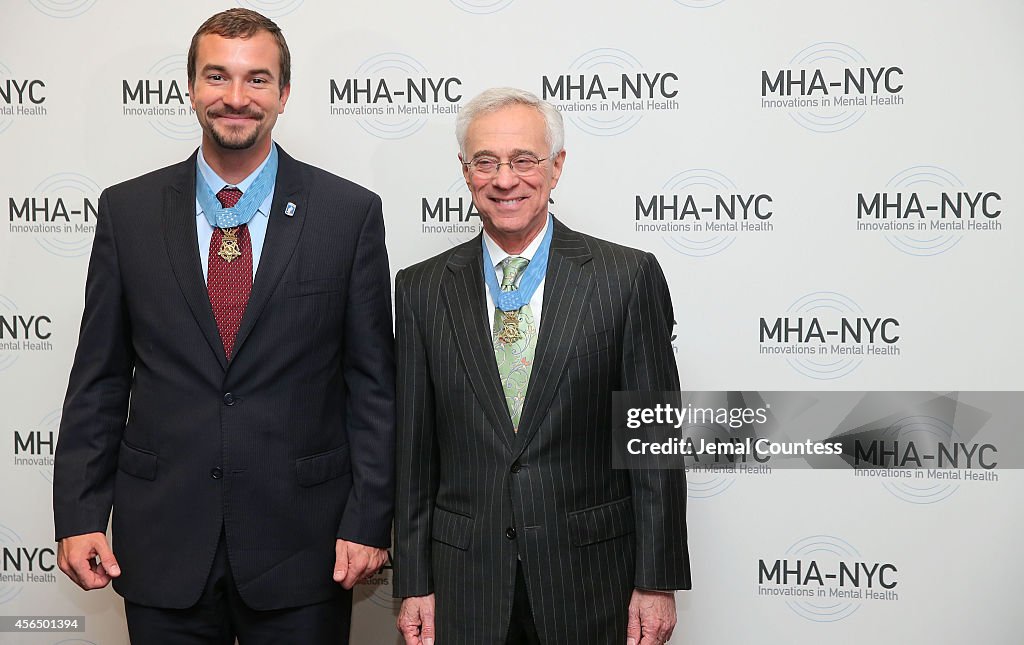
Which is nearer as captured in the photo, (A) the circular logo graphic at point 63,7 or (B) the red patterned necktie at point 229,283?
(B) the red patterned necktie at point 229,283

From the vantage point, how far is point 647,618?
186 cm

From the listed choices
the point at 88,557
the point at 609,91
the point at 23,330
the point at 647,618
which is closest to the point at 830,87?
the point at 609,91

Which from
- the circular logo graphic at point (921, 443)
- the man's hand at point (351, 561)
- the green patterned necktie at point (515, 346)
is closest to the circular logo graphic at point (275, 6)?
the green patterned necktie at point (515, 346)

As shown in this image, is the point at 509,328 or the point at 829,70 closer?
the point at 509,328

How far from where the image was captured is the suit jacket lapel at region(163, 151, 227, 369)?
6.07 ft

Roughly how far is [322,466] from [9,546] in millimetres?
1459

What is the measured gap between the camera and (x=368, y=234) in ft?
6.53

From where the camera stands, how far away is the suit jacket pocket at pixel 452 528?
5.96 ft

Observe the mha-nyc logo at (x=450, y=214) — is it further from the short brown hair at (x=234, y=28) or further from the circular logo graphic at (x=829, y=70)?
the circular logo graphic at (x=829, y=70)

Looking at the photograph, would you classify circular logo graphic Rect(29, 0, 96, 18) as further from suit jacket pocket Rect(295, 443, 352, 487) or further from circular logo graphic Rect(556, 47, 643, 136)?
suit jacket pocket Rect(295, 443, 352, 487)

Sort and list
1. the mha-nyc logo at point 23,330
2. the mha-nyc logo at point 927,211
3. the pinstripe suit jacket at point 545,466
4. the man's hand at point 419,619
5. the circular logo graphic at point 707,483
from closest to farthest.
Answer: the pinstripe suit jacket at point 545,466
the man's hand at point 419,619
the mha-nyc logo at point 927,211
the circular logo graphic at point 707,483
the mha-nyc logo at point 23,330

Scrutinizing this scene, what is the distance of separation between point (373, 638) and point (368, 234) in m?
1.32

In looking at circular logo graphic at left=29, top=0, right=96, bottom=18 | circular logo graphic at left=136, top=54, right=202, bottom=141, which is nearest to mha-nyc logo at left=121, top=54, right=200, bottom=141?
circular logo graphic at left=136, top=54, right=202, bottom=141

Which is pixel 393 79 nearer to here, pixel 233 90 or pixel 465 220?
pixel 465 220
